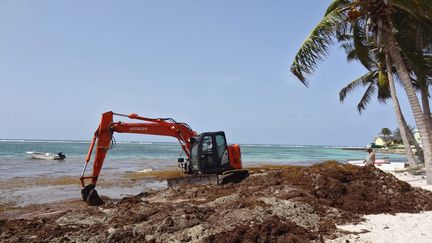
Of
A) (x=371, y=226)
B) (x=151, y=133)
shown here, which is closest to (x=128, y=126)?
(x=151, y=133)

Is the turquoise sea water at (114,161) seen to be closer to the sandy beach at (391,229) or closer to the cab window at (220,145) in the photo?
the cab window at (220,145)

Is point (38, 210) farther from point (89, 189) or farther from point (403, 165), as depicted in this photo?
point (403, 165)

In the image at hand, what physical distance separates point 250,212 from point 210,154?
19.9 feet

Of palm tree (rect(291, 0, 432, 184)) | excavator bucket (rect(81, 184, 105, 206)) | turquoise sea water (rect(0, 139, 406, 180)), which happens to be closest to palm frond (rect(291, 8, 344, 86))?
palm tree (rect(291, 0, 432, 184))

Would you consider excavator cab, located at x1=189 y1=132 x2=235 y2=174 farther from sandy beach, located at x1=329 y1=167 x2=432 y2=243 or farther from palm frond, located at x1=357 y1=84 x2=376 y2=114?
palm frond, located at x1=357 y1=84 x2=376 y2=114

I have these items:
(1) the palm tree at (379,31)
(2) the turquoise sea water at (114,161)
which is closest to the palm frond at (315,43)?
(1) the palm tree at (379,31)

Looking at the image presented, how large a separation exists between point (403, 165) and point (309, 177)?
51.7 feet

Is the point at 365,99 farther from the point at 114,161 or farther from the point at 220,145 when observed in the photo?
the point at 114,161

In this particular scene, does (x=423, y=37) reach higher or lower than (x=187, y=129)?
higher

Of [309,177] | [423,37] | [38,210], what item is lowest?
[38,210]

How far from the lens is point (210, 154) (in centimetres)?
1502

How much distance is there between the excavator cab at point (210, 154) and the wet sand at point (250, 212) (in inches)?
51.9

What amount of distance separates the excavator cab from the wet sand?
1.32m

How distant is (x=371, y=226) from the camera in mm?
9133
